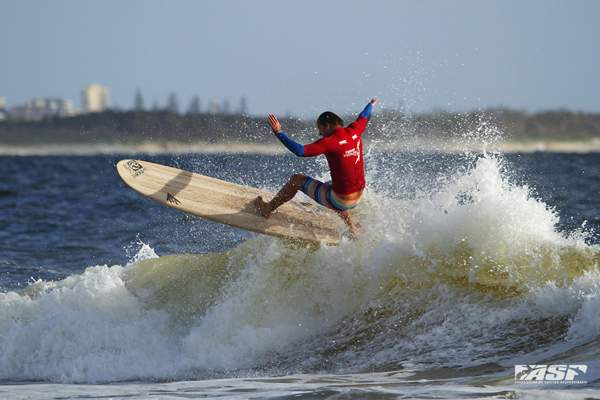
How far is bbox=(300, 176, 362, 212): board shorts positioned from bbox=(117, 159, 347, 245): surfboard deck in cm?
40

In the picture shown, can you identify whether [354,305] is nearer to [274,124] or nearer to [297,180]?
[297,180]

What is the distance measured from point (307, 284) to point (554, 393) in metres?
2.91

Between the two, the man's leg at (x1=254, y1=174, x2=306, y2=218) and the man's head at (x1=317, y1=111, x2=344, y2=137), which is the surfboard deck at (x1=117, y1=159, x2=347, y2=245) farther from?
the man's head at (x1=317, y1=111, x2=344, y2=137)

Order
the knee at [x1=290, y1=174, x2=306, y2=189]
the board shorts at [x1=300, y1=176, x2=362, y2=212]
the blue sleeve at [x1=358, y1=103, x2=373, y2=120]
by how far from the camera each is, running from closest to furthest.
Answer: the board shorts at [x1=300, y1=176, x2=362, y2=212], the knee at [x1=290, y1=174, x2=306, y2=189], the blue sleeve at [x1=358, y1=103, x2=373, y2=120]

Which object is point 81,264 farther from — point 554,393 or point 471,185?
point 554,393

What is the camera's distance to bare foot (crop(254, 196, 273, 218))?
642 centimetres

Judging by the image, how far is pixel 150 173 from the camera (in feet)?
22.7

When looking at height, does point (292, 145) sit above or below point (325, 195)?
above

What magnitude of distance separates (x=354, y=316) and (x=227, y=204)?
2.28 m

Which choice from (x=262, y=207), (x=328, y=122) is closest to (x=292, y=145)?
(x=328, y=122)

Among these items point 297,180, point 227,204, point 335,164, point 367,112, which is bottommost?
point 227,204

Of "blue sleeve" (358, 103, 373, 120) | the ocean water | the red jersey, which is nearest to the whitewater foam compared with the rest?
the ocean water

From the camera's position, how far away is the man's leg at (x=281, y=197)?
20.2 ft

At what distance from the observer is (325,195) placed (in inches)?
235
